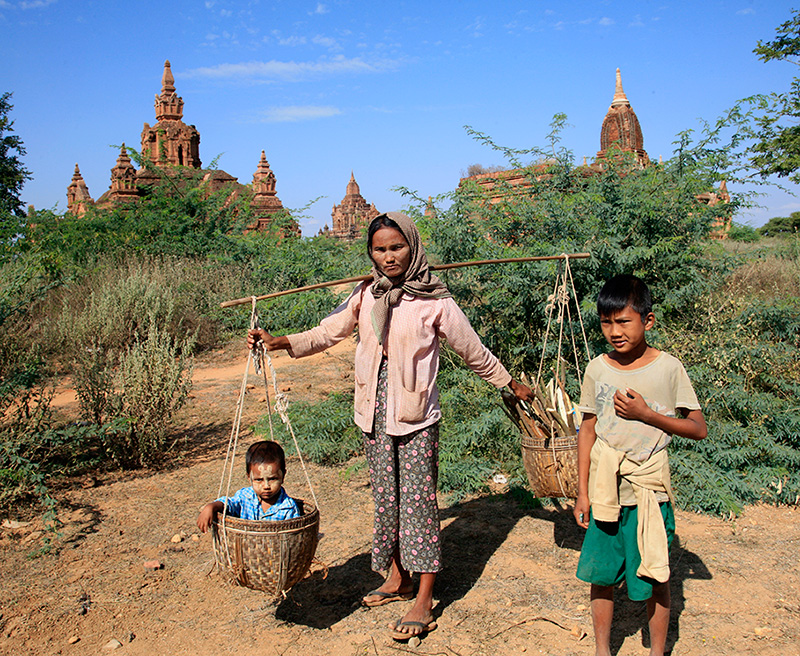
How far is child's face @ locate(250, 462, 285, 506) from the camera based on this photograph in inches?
108

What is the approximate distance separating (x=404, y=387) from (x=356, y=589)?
1.22m

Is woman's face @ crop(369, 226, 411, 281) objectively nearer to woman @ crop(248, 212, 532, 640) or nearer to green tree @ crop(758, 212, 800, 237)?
woman @ crop(248, 212, 532, 640)

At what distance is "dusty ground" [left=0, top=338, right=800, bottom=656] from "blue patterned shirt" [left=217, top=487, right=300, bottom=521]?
14.1 inches

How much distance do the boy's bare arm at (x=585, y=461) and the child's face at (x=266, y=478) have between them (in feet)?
4.02

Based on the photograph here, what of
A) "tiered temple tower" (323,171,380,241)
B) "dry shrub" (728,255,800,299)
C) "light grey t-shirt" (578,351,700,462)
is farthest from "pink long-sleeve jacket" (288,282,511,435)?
"tiered temple tower" (323,171,380,241)

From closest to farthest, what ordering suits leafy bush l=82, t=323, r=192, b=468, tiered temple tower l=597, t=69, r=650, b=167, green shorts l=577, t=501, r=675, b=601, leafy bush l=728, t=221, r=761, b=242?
green shorts l=577, t=501, r=675, b=601 < leafy bush l=82, t=323, r=192, b=468 < leafy bush l=728, t=221, r=761, b=242 < tiered temple tower l=597, t=69, r=650, b=167

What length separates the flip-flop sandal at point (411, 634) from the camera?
8.93 feet

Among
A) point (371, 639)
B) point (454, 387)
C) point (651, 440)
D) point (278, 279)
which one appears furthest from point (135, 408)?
point (278, 279)

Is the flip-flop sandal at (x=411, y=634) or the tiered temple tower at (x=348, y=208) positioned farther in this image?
the tiered temple tower at (x=348, y=208)

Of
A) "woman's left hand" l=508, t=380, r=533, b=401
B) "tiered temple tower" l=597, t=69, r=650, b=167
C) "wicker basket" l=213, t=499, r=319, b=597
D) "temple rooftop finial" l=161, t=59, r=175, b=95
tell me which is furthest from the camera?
"temple rooftop finial" l=161, t=59, r=175, b=95

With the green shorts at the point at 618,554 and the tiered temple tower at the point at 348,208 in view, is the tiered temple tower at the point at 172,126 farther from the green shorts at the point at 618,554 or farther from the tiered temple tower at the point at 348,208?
the green shorts at the point at 618,554

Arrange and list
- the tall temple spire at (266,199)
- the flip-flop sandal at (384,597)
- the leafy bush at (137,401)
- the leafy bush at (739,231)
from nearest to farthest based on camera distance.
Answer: the flip-flop sandal at (384,597) < the leafy bush at (137,401) < the leafy bush at (739,231) < the tall temple spire at (266,199)

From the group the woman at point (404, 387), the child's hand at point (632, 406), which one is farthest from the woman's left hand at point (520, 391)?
the child's hand at point (632, 406)

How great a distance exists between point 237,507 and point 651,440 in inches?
66.6
